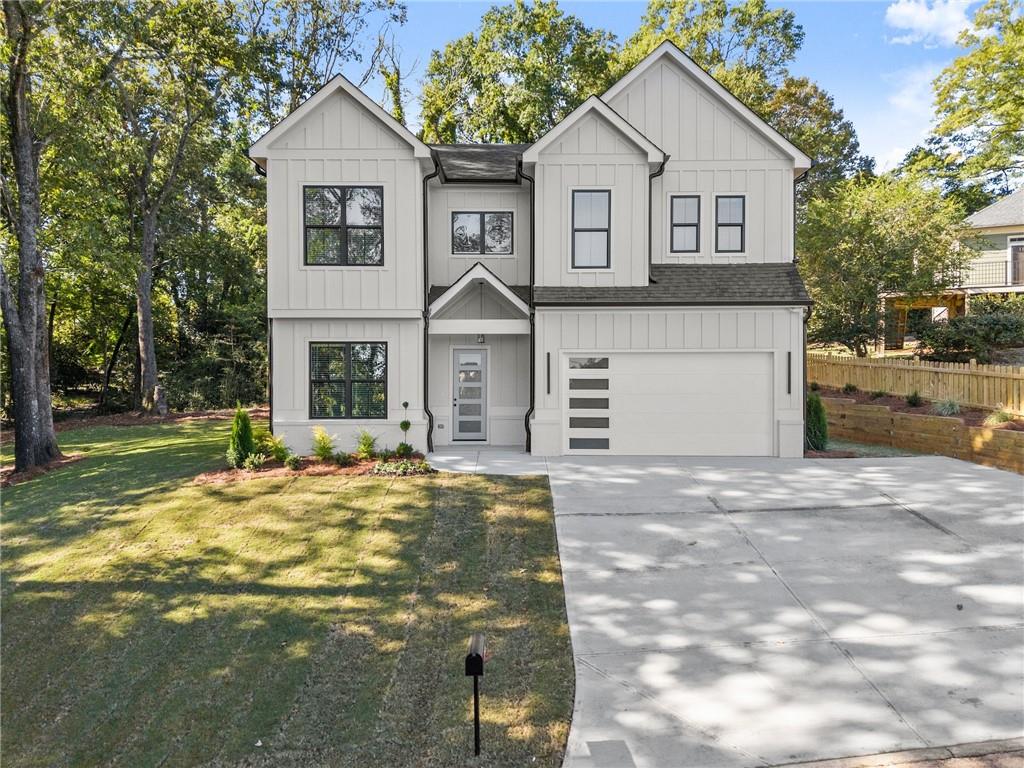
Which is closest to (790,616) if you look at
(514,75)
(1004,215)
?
(514,75)

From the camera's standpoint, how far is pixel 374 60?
2397 centimetres

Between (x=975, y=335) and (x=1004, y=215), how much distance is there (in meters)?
14.1

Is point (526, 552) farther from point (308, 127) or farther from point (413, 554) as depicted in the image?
point (308, 127)

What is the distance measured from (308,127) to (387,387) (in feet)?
17.3

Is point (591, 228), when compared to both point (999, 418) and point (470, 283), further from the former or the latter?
point (999, 418)

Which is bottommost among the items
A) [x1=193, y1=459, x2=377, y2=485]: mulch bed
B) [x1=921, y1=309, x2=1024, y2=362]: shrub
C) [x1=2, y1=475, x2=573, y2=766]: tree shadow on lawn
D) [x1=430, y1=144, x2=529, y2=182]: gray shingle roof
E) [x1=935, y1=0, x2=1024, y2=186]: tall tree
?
[x1=2, y1=475, x2=573, y2=766]: tree shadow on lawn

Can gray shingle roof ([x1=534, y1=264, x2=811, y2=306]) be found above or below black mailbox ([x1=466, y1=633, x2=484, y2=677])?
above

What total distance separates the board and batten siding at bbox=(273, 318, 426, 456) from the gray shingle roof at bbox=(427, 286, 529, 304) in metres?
1.05

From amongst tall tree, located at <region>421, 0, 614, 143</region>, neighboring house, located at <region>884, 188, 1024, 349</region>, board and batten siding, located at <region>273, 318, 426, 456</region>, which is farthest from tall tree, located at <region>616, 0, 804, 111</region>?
board and batten siding, located at <region>273, 318, 426, 456</region>

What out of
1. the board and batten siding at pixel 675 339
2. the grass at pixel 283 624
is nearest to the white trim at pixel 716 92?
the board and batten siding at pixel 675 339

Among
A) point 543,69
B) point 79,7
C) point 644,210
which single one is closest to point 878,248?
point 644,210

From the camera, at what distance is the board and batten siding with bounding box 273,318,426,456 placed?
12484 millimetres

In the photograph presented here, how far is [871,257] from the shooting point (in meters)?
18.4

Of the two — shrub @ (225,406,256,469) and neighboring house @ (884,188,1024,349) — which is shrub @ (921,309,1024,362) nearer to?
neighboring house @ (884,188,1024,349)
